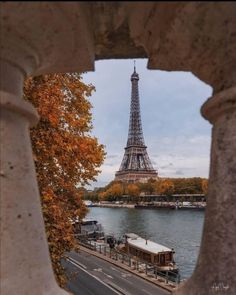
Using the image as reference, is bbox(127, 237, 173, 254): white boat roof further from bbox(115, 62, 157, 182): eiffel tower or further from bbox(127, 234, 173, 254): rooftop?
bbox(115, 62, 157, 182): eiffel tower

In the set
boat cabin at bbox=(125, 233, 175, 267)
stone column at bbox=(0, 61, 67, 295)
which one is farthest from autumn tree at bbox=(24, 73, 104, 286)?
boat cabin at bbox=(125, 233, 175, 267)

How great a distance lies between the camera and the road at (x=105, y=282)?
18.9 m

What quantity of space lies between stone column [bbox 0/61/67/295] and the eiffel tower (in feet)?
389

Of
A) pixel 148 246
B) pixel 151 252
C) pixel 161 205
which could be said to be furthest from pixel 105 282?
pixel 161 205

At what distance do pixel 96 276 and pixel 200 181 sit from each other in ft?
312

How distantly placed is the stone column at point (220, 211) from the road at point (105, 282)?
14839 millimetres

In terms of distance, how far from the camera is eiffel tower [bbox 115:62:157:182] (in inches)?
4788

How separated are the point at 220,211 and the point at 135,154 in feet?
414

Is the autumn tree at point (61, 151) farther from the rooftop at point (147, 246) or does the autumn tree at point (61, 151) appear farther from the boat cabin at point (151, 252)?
the rooftop at point (147, 246)

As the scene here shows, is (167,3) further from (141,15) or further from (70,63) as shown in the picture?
(70,63)

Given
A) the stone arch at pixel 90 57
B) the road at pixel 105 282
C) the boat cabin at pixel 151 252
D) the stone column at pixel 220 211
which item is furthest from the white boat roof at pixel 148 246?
the stone arch at pixel 90 57

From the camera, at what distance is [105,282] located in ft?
67.7

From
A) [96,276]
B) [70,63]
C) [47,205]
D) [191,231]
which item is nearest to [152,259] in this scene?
[96,276]

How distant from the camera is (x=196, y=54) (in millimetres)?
2377
